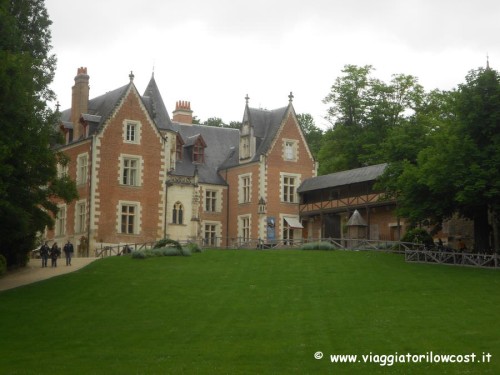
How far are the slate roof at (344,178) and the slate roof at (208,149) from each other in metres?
5.97

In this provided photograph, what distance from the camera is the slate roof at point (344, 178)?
50.5 metres

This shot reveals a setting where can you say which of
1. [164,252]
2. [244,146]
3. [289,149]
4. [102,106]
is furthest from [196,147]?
[164,252]

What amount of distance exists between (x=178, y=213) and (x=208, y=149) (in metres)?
8.88

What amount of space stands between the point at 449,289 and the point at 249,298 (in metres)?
6.68

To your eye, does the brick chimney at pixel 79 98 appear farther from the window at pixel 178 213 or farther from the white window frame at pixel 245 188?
the white window frame at pixel 245 188

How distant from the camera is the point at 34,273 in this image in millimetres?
36438

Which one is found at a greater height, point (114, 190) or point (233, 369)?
point (114, 190)

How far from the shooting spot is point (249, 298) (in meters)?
27.0

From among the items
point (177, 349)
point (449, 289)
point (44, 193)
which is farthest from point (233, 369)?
point (44, 193)

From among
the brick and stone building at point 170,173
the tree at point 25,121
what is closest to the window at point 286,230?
the brick and stone building at point 170,173

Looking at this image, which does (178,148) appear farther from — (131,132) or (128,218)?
(128,218)

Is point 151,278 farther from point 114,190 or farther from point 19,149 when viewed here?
point 114,190

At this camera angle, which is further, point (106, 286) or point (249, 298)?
point (106, 286)

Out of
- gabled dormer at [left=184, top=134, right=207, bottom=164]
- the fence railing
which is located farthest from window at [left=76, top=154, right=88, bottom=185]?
the fence railing
